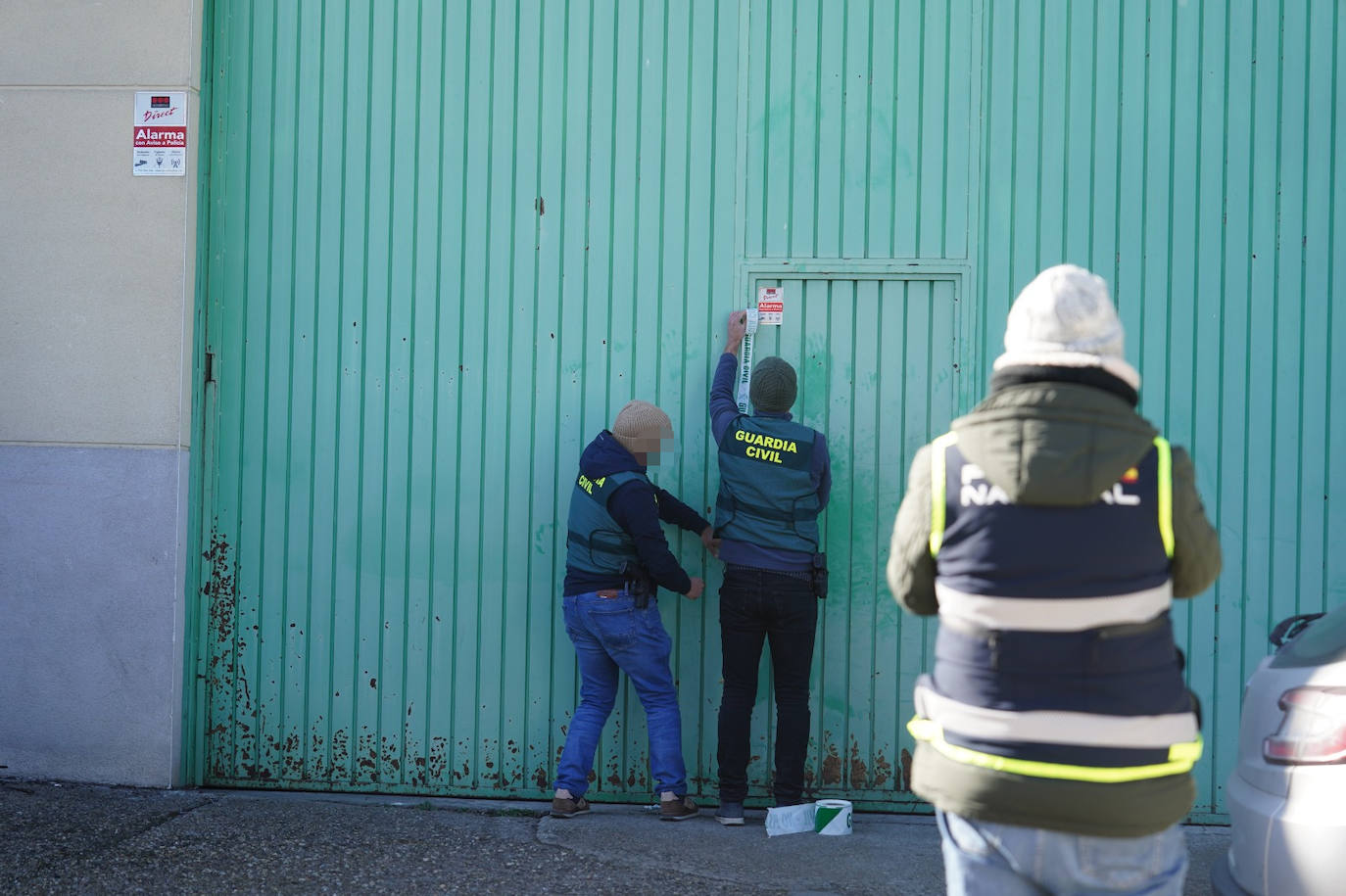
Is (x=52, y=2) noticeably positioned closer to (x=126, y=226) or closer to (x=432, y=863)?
(x=126, y=226)

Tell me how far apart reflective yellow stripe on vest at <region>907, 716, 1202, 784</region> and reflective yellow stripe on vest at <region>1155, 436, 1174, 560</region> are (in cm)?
41

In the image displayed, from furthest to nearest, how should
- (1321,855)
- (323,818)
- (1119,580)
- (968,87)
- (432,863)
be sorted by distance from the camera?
(968,87)
(323,818)
(432,863)
(1321,855)
(1119,580)

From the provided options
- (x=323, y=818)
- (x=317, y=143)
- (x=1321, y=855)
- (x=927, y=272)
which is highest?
(x=317, y=143)

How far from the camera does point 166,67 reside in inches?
234

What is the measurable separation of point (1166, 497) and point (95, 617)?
201 inches

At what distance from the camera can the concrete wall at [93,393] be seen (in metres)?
5.93

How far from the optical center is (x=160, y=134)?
5.93 metres

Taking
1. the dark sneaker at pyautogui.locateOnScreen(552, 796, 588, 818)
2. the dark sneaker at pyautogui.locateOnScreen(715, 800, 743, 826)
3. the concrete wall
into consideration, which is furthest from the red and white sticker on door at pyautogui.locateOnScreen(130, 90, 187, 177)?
the dark sneaker at pyautogui.locateOnScreen(715, 800, 743, 826)

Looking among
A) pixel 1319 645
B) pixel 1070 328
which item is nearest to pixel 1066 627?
pixel 1070 328

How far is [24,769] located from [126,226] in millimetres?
2606

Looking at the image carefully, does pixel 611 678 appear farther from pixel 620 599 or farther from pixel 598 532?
pixel 598 532

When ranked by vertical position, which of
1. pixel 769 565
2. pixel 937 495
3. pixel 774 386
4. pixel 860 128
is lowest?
pixel 769 565

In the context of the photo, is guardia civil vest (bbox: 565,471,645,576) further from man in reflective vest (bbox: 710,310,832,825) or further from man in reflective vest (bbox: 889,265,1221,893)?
man in reflective vest (bbox: 889,265,1221,893)

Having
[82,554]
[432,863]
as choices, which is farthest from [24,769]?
[432,863]
